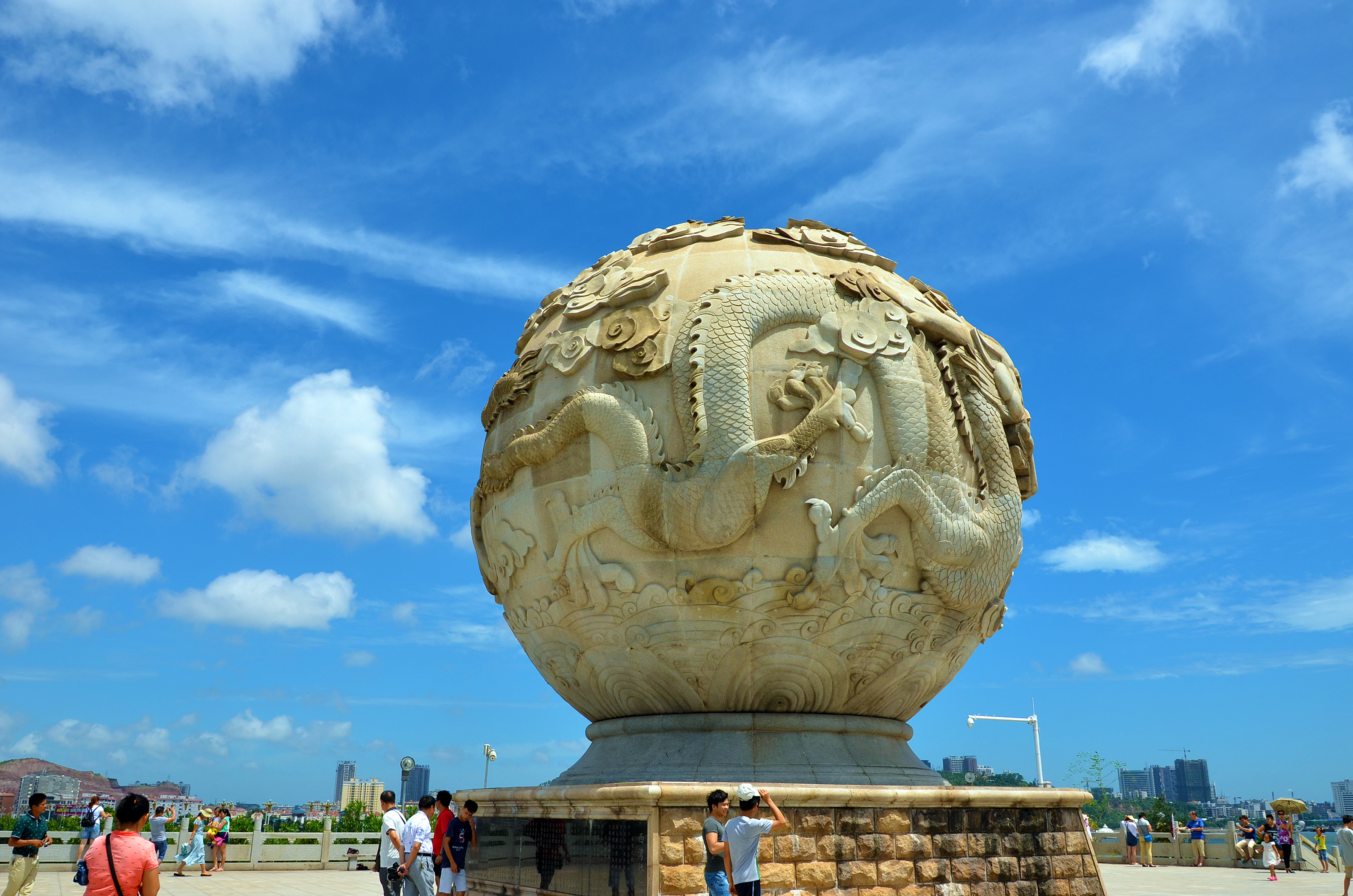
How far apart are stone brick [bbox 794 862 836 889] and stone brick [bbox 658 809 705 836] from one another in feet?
3.19

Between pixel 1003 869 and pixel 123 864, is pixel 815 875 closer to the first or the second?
pixel 1003 869

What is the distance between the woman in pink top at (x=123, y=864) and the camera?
5.32 m

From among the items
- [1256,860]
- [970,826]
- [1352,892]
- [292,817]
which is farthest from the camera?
[292,817]

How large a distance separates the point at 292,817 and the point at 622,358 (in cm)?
1917

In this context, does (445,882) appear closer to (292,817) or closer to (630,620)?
(630,620)

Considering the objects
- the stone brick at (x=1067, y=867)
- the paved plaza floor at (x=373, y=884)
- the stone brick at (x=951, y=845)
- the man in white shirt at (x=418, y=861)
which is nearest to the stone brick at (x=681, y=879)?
the stone brick at (x=951, y=845)

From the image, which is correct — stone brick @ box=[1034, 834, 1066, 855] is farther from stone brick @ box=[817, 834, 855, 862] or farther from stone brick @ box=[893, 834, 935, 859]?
stone brick @ box=[817, 834, 855, 862]

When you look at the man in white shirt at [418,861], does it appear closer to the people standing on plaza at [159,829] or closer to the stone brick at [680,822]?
the stone brick at [680,822]

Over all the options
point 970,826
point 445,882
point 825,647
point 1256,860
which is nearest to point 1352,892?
point 1256,860

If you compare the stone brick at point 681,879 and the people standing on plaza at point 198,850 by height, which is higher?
the stone brick at point 681,879

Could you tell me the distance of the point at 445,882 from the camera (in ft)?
31.9

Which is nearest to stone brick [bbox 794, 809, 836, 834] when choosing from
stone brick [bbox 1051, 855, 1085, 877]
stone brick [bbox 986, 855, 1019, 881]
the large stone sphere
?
the large stone sphere

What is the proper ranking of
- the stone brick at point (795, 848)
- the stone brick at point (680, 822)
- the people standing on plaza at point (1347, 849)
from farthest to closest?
the people standing on plaza at point (1347, 849) < the stone brick at point (795, 848) < the stone brick at point (680, 822)

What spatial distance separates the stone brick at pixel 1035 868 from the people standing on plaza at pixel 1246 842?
14681mm
